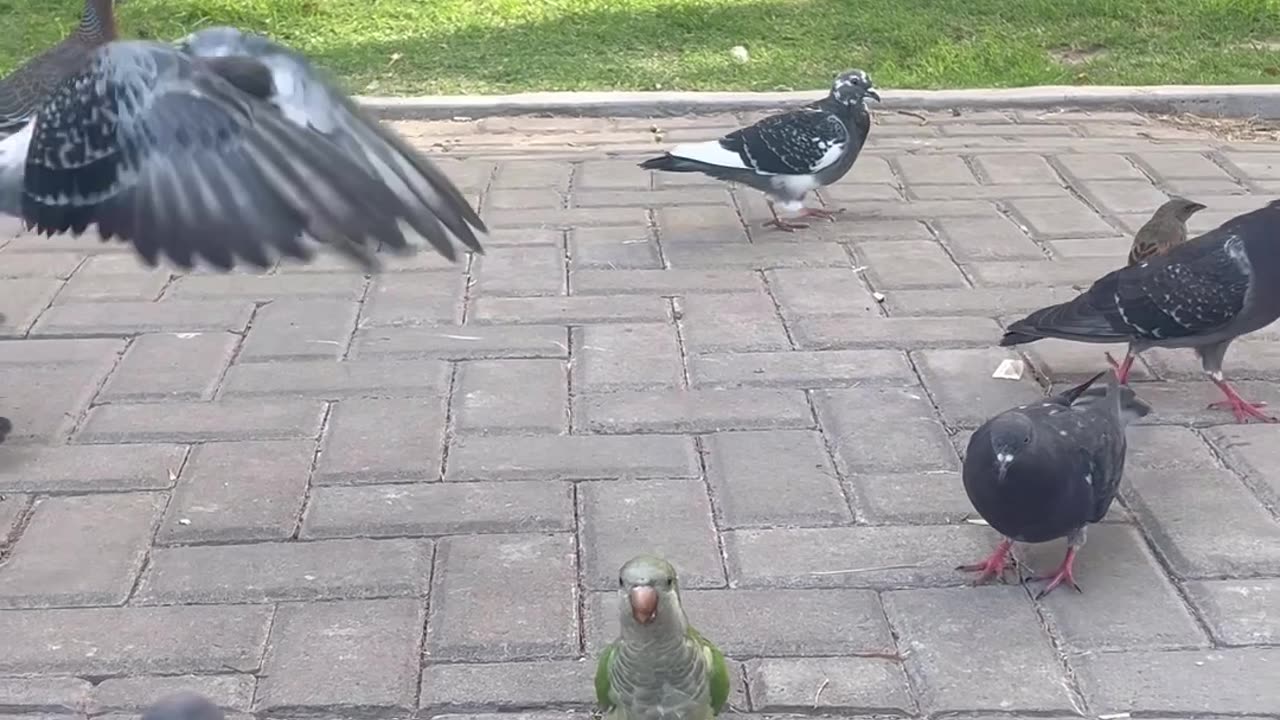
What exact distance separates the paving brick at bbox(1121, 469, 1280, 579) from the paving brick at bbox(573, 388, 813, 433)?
0.84 meters

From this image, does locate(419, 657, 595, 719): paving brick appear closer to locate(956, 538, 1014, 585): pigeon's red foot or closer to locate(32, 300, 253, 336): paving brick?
locate(956, 538, 1014, 585): pigeon's red foot

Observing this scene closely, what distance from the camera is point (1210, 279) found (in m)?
3.77

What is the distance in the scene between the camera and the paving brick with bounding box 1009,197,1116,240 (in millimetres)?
5074

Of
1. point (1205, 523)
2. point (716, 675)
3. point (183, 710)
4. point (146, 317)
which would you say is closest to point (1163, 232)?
point (1205, 523)

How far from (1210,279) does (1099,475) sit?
40.9 inches

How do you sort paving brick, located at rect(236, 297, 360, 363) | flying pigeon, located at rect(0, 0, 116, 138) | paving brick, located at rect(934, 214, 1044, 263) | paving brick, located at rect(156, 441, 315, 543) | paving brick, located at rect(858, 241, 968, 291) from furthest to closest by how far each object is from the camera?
paving brick, located at rect(934, 214, 1044, 263), paving brick, located at rect(858, 241, 968, 291), paving brick, located at rect(236, 297, 360, 363), paving brick, located at rect(156, 441, 315, 543), flying pigeon, located at rect(0, 0, 116, 138)

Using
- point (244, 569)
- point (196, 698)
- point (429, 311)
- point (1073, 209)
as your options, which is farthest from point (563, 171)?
point (196, 698)

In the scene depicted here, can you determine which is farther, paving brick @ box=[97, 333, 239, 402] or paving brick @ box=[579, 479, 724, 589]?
paving brick @ box=[97, 333, 239, 402]

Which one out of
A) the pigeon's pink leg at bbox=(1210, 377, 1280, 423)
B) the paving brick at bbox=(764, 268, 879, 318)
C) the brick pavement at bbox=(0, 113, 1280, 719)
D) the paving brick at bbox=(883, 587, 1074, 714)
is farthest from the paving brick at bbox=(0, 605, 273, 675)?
the pigeon's pink leg at bbox=(1210, 377, 1280, 423)

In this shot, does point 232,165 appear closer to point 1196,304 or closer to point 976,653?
point 976,653

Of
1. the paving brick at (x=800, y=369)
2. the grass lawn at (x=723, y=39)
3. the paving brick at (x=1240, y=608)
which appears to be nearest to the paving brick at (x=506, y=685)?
the paving brick at (x=1240, y=608)

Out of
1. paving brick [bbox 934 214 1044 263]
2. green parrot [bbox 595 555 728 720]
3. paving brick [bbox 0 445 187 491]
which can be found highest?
green parrot [bbox 595 555 728 720]

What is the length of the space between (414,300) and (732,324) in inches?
39.3

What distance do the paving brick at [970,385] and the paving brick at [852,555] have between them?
588mm
